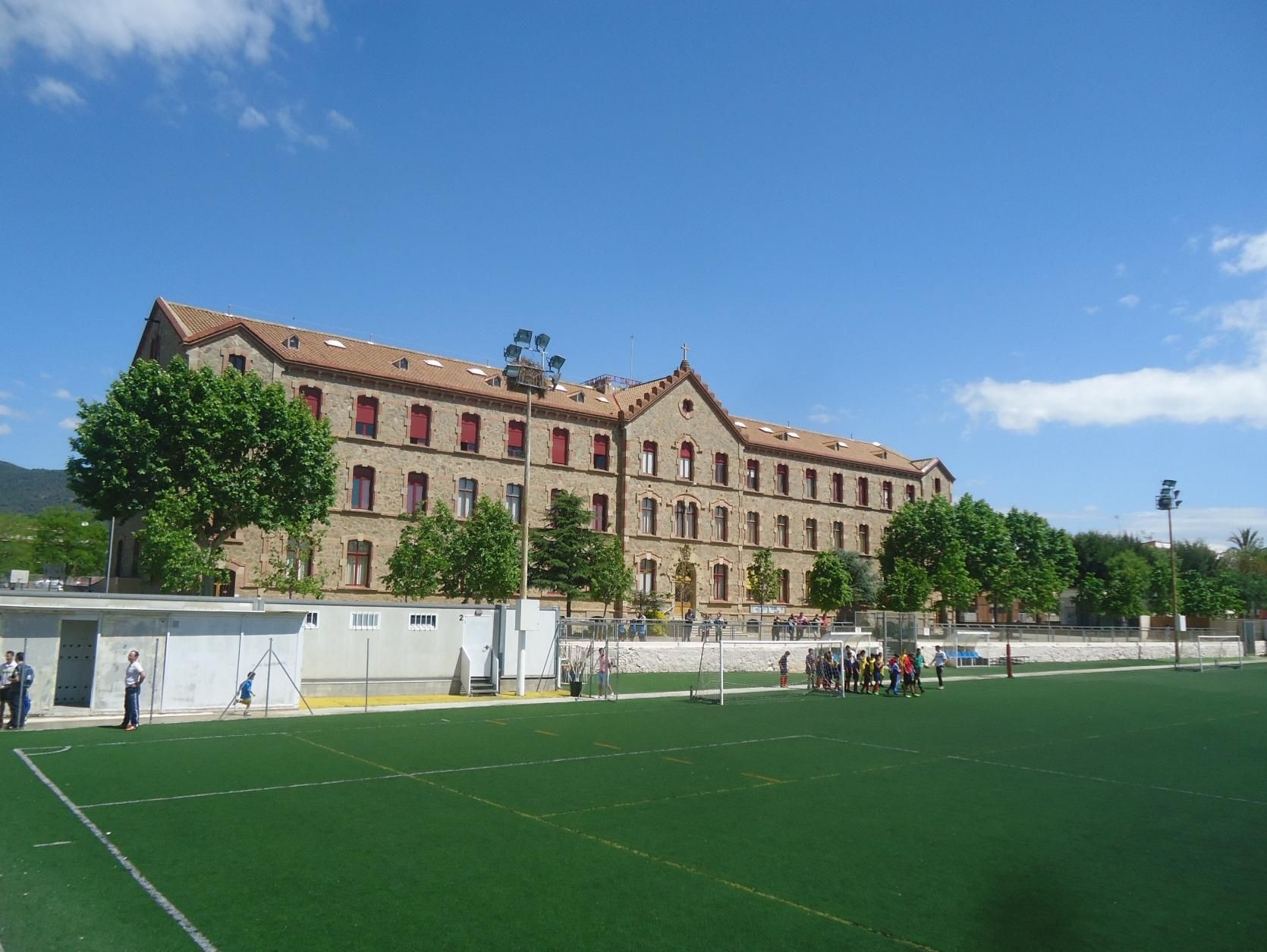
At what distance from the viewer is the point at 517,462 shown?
54.3 metres

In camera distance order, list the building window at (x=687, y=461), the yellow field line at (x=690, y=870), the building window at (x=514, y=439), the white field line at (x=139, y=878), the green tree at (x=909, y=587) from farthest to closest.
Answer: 1. the green tree at (x=909, y=587)
2. the building window at (x=687, y=461)
3. the building window at (x=514, y=439)
4. the yellow field line at (x=690, y=870)
5. the white field line at (x=139, y=878)

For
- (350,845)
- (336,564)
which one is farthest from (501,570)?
(350,845)

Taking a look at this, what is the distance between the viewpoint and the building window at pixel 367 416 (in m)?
49.5

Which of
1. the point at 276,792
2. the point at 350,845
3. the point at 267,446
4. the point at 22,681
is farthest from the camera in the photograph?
the point at 267,446

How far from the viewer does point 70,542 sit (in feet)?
289

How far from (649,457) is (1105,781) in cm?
4491

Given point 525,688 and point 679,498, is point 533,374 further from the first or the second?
point 679,498

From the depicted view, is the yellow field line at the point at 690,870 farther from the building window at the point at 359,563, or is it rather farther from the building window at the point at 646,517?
the building window at the point at 646,517

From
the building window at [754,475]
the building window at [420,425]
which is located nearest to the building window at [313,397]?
the building window at [420,425]

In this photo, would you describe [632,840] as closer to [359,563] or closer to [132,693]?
[132,693]

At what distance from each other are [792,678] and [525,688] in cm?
1527

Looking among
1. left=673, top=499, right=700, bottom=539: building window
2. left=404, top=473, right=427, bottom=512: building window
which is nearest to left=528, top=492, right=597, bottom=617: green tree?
left=404, top=473, right=427, bottom=512: building window

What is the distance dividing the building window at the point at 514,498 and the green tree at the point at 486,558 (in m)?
8.49

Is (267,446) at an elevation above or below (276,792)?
above
